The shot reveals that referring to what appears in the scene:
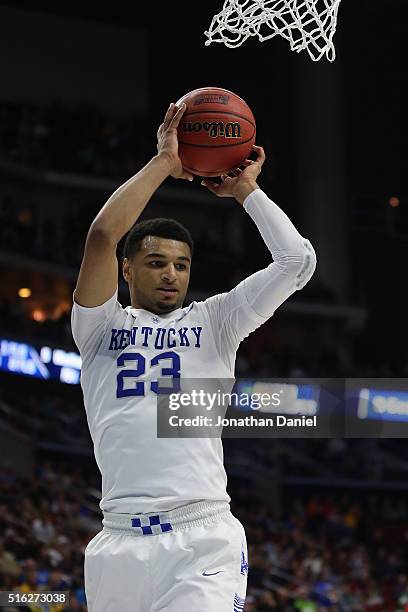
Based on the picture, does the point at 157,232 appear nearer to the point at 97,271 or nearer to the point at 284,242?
the point at 97,271

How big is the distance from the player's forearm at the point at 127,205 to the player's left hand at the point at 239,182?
0.32 m

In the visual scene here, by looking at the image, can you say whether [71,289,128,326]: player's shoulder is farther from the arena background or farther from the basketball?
the arena background

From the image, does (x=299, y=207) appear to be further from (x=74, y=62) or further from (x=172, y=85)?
(x=74, y=62)

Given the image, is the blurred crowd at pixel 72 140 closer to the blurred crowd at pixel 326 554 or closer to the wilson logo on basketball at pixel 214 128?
the blurred crowd at pixel 326 554

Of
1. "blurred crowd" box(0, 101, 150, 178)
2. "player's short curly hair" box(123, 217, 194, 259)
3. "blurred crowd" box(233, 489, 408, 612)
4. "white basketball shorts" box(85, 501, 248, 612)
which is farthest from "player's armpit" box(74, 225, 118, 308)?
"blurred crowd" box(0, 101, 150, 178)

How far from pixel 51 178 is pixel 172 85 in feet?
16.7

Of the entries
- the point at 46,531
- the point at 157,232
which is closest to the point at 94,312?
the point at 157,232

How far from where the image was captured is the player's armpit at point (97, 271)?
3746 mm

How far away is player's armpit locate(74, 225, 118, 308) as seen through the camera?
12.3ft

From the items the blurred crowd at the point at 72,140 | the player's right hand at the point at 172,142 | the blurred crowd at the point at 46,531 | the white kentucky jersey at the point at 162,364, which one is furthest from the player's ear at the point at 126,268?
the blurred crowd at the point at 72,140

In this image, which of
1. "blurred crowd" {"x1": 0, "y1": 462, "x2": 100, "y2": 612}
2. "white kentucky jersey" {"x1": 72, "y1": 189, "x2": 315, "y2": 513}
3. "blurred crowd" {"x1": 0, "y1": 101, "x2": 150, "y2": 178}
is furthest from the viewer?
"blurred crowd" {"x1": 0, "y1": 101, "x2": 150, "y2": 178}

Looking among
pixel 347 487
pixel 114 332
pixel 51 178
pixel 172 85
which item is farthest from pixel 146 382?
pixel 172 85

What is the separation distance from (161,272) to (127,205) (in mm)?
336

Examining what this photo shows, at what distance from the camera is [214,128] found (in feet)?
13.7
